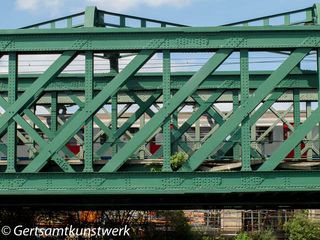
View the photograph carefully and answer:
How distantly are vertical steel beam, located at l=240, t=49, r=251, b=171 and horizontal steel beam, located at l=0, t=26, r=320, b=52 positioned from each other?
37cm

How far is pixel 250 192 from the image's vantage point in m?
14.5

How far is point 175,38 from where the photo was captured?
14.7 metres

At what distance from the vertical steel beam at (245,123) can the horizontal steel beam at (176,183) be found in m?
0.32

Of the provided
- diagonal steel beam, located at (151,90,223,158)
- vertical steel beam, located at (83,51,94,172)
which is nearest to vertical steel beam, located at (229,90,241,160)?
diagonal steel beam, located at (151,90,223,158)

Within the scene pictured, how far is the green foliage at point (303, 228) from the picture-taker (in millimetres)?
33969

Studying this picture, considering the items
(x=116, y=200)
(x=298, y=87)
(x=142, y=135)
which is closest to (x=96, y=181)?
(x=142, y=135)

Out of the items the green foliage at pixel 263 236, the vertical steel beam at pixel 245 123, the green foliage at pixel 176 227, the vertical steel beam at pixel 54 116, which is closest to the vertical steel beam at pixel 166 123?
the vertical steel beam at pixel 245 123

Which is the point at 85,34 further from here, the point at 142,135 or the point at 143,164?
the point at 143,164

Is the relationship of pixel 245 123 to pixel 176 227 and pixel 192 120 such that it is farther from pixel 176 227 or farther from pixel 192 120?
pixel 176 227

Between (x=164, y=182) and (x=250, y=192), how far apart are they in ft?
6.72

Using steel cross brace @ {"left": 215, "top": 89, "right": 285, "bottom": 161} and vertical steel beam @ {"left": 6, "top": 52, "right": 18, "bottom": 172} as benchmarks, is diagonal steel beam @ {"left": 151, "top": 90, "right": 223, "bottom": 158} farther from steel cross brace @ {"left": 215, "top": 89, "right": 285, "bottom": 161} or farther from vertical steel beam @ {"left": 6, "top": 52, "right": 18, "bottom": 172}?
vertical steel beam @ {"left": 6, "top": 52, "right": 18, "bottom": 172}

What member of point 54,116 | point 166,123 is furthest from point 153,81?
point 166,123

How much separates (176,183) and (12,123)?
4.23m

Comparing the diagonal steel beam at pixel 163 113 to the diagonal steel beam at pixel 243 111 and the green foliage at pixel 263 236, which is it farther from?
the green foliage at pixel 263 236
